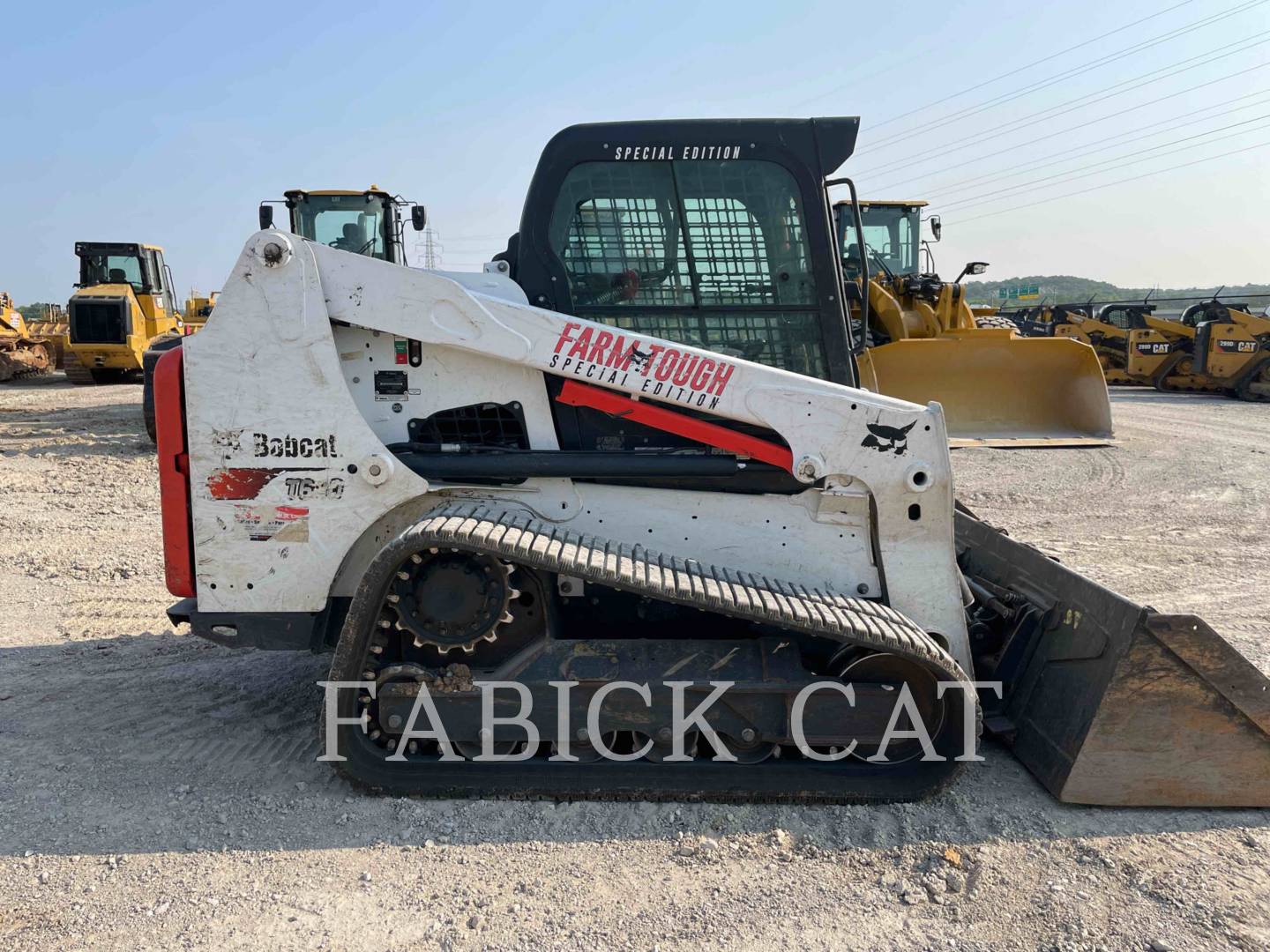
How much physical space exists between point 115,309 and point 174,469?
58.3 ft

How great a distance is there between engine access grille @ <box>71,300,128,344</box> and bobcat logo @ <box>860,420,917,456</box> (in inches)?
748

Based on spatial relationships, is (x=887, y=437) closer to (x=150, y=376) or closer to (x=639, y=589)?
(x=639, y=589)

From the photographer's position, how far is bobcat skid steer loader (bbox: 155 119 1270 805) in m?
3.06

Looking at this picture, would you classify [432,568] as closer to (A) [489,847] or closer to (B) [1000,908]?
(A) [489,847]

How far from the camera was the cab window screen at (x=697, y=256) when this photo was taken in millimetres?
3445

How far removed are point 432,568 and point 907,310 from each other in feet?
31.2

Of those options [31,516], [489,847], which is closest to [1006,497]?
[489,847]

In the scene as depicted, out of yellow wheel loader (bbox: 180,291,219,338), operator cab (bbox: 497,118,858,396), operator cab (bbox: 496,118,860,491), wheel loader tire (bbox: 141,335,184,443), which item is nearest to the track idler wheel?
operator cab (bbox: 496,118,860,491)

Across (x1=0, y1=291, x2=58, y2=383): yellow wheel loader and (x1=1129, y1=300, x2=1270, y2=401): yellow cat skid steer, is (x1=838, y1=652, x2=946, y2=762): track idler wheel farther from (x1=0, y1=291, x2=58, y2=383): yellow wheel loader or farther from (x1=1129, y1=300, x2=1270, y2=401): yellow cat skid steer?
(x1=0, y1=291, x2=58, y2=383): yellow wheel loader

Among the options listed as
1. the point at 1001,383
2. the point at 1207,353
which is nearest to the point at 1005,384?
the point at 1001,383

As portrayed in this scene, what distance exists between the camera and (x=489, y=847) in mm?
2881

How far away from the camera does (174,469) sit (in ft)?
10.6

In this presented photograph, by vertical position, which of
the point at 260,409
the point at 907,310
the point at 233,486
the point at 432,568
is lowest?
the point at 432,568

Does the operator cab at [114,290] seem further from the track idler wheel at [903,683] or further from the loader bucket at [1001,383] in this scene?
the track idler wheel at [903,683]
